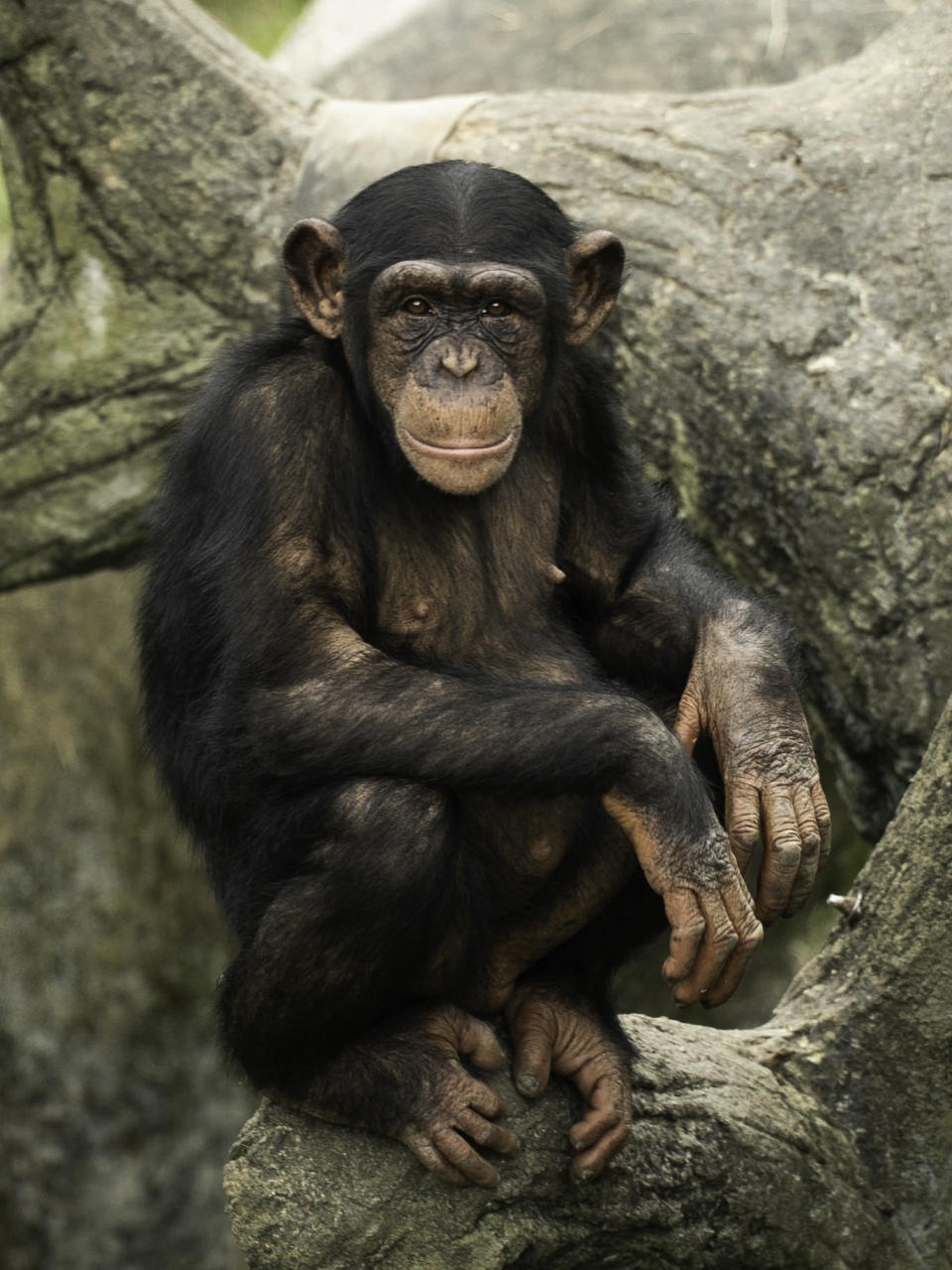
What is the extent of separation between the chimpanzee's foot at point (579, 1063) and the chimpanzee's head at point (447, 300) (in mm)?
1251

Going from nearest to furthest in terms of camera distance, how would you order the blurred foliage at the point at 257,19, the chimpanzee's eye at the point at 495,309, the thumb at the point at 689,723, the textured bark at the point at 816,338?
the chimpanzee's eye at the point at 495,309 < the thumb at the point at 689,723 < the textured bark at the point at 816,338 < the blurred foliage at the point at 257,19

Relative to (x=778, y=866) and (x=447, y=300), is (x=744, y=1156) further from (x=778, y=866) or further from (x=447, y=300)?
(x=447, y=300)

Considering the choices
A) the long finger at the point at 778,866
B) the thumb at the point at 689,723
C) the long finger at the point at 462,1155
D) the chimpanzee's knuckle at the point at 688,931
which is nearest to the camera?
the chimpanzee's knuckle at the point at 688,931

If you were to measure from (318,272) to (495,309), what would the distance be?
0.46 meters

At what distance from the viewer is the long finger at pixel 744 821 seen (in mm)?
3766

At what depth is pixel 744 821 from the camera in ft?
12.4

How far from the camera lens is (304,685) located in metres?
3.66

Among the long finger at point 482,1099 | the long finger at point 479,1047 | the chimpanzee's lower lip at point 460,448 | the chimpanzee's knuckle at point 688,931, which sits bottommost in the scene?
the long finger at point 482,1099

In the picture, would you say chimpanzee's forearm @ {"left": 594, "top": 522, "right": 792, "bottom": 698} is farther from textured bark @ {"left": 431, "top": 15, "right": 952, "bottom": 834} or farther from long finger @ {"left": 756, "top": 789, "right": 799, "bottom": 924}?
textured bark @ {"left": 431, "top": 15, "right": 952, "bottom": 834}

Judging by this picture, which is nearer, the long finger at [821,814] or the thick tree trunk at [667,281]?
the long finger at [821,814]

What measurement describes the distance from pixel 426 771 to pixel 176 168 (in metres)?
3.24

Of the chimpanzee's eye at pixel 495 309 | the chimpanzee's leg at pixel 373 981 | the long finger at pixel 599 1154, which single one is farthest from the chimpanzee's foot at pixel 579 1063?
the chimpanzee's eye at pixel 495 309

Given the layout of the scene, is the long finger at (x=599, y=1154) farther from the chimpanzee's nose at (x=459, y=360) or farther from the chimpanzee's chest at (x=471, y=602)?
the chimpanzee's nose at (x=459, y=360)

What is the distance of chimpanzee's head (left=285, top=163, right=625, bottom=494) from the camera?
378 cm
